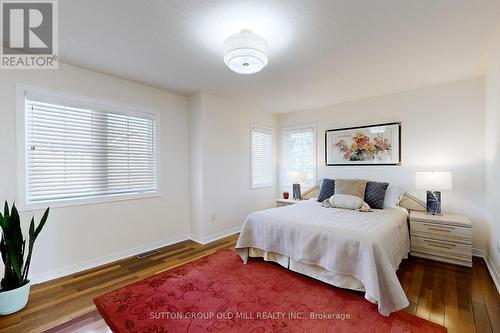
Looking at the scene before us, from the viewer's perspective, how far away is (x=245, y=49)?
6.31 ft

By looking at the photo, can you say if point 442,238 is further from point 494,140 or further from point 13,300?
point 13,300

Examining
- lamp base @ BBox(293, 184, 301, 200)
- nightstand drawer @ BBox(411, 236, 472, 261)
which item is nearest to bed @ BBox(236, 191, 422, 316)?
nightstand drawer @ BBox(411, 236, 472, 261)

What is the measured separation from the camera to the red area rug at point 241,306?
5.72 feet

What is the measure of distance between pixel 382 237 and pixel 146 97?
3519 mm

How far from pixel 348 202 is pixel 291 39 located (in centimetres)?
222

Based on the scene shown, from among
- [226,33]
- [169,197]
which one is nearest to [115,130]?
[169,197]

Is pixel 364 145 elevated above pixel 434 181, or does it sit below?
above

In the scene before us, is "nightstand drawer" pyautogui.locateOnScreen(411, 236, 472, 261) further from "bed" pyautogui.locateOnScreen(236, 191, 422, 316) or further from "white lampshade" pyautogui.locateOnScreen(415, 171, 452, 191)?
"white lampshade" pyautogui.locateOnScreen(415, 171, 452, 191)

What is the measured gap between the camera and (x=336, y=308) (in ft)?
6.42

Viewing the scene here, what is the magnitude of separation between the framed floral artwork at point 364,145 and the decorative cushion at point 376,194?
56 centimetres

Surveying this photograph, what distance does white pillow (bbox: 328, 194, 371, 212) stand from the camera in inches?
124

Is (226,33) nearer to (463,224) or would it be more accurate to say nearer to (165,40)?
(165,40)

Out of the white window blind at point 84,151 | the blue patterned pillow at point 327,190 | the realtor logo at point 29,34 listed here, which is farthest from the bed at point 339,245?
the realtor logo at point 29,34

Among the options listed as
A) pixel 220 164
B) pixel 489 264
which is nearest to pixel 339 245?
pixel 489 264
